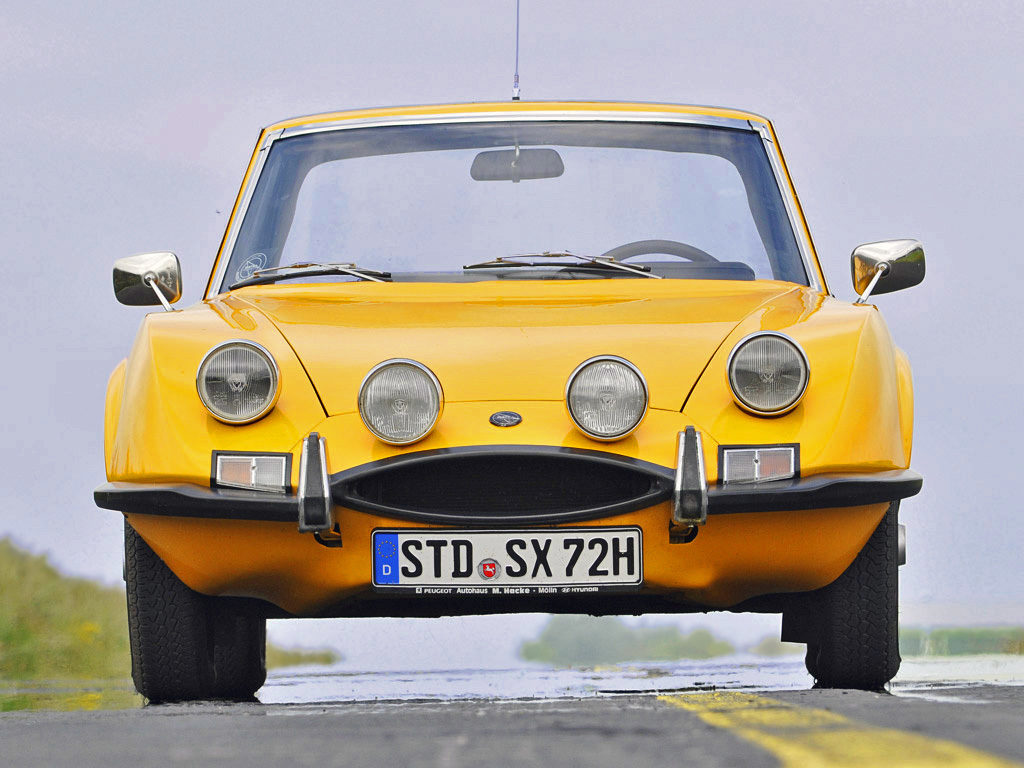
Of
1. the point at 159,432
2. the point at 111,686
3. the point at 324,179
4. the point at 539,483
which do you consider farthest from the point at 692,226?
the point at 111,686

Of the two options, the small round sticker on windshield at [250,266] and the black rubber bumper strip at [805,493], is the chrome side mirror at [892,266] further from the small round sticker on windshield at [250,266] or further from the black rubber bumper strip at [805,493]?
the small round sticker on windshield at [250,266]

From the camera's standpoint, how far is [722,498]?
3.92 m

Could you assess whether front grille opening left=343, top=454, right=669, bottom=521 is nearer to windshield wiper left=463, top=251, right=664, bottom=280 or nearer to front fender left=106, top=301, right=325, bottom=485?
front fender left=106, top=301, right=325, bottom=485

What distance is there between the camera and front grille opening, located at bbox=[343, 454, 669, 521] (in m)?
3.94

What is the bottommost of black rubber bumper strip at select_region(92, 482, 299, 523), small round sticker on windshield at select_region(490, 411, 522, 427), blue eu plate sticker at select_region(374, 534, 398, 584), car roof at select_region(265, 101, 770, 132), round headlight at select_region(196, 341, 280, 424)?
blue eu plate sticker at select_region(374, 534, 398, 584)

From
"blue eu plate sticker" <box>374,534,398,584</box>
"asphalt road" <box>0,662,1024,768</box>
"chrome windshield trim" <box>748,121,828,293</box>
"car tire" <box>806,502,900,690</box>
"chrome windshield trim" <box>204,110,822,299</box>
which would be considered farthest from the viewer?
"chrome windshield trim" <box>204,110,822,299</box>

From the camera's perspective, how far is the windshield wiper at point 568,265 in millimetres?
4965

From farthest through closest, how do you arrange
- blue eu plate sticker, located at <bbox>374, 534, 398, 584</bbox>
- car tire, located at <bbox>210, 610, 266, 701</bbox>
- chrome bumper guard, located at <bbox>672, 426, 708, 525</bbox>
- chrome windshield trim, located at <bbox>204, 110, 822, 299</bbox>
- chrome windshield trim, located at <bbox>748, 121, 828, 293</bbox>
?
chrome windshield trim, located at <bbox>204, 110, 822, 299</bbox> < chrome windshield trim, located at <bbox>748, 121, 828, 293</bbox> < car tire, located at <bbox>210, 610, 266, 701</bbox> < blue eu plate sticker, located at <bbox>374, 534, 398, 584</bbox> < chrome bumper guard, located at <bbox>672, 426, 708, 525</bbox>

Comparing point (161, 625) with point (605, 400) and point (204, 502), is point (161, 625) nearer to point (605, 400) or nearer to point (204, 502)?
point (204, 502)

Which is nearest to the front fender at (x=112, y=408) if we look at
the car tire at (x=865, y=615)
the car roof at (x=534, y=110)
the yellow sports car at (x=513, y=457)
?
the yellow sports car at (x=513, y=457)

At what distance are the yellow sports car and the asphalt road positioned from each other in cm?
39

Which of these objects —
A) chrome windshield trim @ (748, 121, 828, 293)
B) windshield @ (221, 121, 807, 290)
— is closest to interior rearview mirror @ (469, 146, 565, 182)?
windshield @ (221, 121, 807, 290)

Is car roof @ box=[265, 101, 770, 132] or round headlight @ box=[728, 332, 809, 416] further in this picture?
car roof @ box=[265, 101, 770, 132]

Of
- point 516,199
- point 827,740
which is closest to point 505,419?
point 827,740
